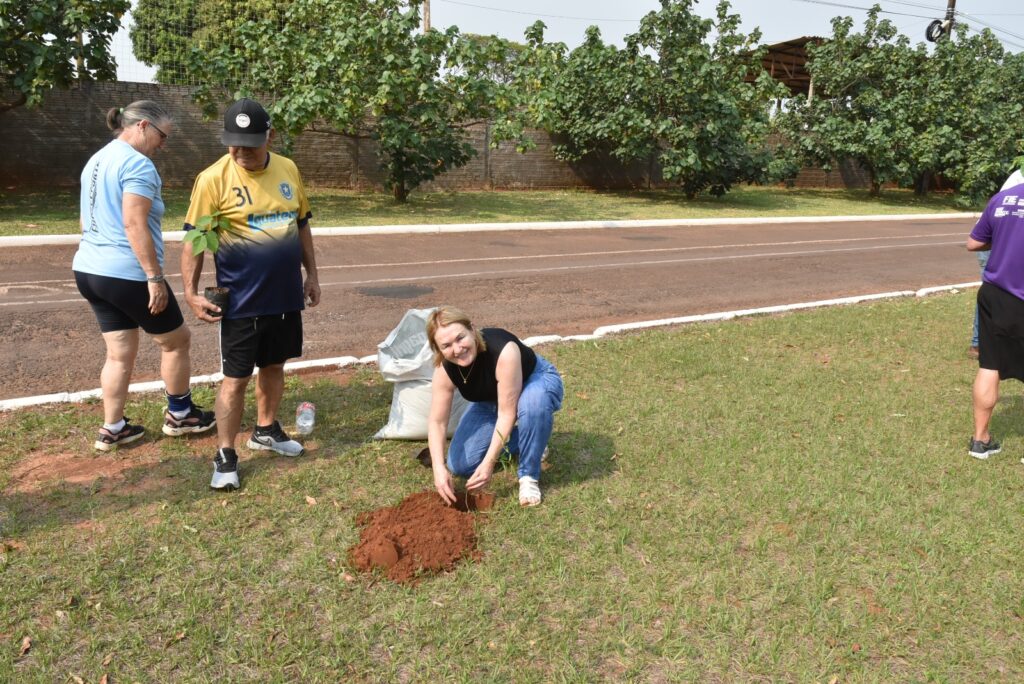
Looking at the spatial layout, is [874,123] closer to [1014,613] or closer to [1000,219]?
[1000,219]

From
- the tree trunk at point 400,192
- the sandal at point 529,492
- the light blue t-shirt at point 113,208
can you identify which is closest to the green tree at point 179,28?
the tree trunk at point 400,192

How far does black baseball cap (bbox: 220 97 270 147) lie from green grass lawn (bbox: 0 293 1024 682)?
1.74 metres

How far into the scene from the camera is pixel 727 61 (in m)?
22.8

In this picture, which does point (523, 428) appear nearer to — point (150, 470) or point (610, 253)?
point (150, 470)

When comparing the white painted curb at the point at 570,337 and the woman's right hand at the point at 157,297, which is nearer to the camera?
the woman's right hand at the point at 157,297

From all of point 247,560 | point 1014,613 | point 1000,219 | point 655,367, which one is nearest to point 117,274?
point 247,560

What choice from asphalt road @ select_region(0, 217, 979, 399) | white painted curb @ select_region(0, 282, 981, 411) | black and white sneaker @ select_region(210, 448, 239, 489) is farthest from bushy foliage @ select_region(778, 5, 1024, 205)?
black and white sneaker @ select_region(210, 448, 239, 489)

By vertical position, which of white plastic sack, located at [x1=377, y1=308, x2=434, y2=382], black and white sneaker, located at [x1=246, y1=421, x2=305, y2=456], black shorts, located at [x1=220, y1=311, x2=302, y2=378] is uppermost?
black shorts, located at [x1=220, y1=311, x2=302, y2=378]

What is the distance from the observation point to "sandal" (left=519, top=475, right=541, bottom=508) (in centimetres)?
410

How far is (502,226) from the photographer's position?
54.2 feet

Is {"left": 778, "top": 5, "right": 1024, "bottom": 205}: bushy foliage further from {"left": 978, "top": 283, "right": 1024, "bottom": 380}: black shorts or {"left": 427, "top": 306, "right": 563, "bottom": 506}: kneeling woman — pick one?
{"left": 427, "top": 306, "right": 563, "bottom": 506}: kneeling woman

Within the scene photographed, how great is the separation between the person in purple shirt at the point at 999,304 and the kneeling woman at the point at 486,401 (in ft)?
8.69

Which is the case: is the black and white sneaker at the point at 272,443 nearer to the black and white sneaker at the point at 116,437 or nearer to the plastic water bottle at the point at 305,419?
the plastic water bottle at the point at 305,419

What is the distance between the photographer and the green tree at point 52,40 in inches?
526
